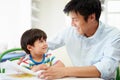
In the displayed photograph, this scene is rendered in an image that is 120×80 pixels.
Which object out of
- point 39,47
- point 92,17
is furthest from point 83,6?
point 39,47

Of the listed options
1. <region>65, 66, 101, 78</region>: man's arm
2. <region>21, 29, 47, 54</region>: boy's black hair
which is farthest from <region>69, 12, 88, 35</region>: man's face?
<region>65, 66, 101, 78</region>: man's arm

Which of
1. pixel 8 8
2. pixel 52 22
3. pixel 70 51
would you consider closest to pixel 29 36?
pixel 70 51

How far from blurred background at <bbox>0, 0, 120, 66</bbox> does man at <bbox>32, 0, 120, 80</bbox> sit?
1311mm

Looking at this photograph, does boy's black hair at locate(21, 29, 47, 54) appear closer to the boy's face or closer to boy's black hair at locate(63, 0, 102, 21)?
the boy's face

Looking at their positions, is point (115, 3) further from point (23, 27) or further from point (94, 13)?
point (94, 13)

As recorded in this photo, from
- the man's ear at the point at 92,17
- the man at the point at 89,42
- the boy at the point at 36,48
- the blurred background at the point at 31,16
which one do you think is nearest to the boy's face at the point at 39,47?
the boy at the point at 36,48

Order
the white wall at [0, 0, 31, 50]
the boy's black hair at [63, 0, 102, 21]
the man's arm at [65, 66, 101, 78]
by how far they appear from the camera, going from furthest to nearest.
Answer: the white wall at [0, 0, 31, 50], the boy's black hair at [63, 0, 102, 21], the man's arm at [65, 66, 101, 78]

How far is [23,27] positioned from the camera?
339 cm

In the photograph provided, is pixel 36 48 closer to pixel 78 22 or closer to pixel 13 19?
pixel 78 22

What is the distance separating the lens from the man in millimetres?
1230

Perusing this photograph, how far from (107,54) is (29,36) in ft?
1.62

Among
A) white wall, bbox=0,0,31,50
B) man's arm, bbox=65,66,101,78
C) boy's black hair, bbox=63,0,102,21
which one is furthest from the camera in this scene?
white wall, bbox=0,0,31,50

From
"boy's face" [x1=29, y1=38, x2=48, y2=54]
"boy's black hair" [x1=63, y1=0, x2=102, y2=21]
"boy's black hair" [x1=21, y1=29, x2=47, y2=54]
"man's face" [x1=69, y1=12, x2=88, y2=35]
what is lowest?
"boy's face" [x1=29, y1=38, x2=48, y2=54]

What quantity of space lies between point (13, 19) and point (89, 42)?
2031 millimetres
